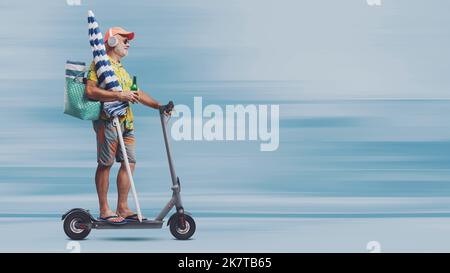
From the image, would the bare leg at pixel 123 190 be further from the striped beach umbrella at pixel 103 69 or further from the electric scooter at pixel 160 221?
the striped beach umbrella at pixel 103 69

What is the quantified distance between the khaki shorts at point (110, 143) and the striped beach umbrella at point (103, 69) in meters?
0.16

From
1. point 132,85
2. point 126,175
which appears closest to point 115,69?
point 132,85

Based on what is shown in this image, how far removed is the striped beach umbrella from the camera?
A: 35.9 ft

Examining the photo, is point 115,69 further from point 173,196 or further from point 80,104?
point 173,196

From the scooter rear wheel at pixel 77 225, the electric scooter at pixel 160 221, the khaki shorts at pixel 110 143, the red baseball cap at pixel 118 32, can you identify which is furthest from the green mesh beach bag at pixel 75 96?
the scooter rear wheel at pixel 77 225

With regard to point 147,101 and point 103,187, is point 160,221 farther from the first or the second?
point 147,101

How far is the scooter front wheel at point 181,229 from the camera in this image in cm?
1121

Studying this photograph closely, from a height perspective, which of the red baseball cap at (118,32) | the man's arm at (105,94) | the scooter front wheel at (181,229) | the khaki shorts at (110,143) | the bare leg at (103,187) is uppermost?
the red baseball cap at (118,32)

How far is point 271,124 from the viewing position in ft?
38.6

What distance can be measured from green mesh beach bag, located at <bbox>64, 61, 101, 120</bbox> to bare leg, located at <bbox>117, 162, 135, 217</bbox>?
0.65m

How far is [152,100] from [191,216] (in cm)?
118

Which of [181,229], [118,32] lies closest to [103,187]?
[181,229]

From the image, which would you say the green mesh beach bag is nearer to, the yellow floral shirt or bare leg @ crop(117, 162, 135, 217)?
the yellow floral shirt

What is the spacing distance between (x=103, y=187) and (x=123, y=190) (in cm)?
20
